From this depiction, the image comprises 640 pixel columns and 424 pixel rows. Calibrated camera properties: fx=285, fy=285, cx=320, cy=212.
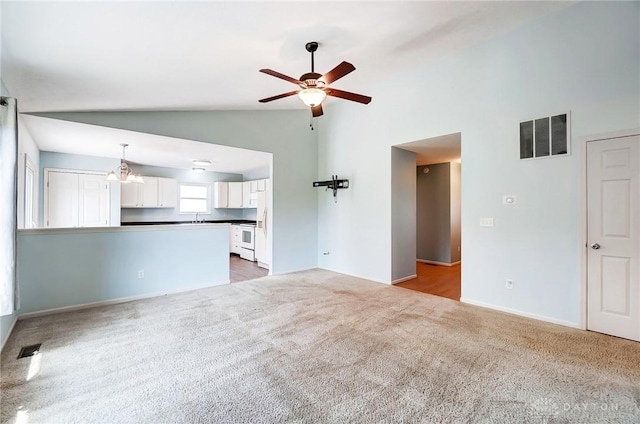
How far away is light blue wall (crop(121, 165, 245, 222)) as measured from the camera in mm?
7349

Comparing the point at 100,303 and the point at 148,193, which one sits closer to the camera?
the point at 100,303

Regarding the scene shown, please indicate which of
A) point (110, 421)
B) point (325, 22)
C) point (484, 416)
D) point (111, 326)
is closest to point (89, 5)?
point (325, 22)

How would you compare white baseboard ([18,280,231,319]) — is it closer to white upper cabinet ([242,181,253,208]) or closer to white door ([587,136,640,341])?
white upper cabinet ([242,181,253,208])

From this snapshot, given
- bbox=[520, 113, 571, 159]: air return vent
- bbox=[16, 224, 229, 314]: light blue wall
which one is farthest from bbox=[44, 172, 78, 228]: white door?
bbox=[520, 113, 571, 159]: air return vent

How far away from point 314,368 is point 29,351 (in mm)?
2652

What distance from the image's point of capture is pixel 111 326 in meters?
3.20

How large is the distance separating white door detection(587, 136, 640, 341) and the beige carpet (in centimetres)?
27

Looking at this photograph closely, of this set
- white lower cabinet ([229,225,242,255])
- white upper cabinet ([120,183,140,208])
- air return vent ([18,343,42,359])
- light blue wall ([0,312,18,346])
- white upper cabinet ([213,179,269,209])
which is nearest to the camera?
air return vent ([18,343,42,359])

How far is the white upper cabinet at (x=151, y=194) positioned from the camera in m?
6.96

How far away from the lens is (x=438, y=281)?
17.3ft

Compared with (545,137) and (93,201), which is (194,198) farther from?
(545,137)

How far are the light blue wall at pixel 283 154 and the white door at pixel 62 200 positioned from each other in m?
3.43

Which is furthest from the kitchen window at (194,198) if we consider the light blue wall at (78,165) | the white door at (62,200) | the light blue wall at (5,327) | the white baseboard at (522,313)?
the white baseboard at (522,313)

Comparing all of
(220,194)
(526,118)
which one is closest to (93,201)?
(220,194)
